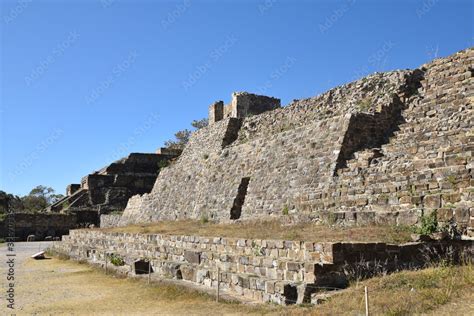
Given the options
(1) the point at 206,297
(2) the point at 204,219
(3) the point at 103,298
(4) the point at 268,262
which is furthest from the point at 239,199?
(4) the point at 268,262

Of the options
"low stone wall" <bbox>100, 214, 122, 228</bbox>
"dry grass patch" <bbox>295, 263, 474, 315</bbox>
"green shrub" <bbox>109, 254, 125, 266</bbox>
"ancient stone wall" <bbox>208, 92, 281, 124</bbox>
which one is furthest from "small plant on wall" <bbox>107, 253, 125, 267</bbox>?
"low stone wall" <bbox>100, 214, 122, 228</bbox>

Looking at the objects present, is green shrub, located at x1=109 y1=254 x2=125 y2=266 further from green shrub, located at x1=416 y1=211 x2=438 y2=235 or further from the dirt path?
green shrub, located at x1=416 y1=211 x2=438 y2=235

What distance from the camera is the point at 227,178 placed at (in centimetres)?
1859

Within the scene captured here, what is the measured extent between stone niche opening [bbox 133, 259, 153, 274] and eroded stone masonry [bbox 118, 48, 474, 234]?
395cm

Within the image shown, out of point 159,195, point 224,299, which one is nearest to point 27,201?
point 159,195

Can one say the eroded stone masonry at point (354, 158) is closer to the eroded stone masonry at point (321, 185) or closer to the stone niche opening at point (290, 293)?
the eroded stone masonry at point (321, 185)

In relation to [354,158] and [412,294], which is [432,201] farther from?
[354,158]

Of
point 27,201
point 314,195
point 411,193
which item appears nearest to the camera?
point 411,193

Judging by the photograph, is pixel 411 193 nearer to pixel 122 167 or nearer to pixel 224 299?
pixel 224 299

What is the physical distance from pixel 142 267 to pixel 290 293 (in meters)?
6.02

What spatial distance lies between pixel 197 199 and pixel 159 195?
4578mm

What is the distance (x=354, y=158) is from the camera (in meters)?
13.2

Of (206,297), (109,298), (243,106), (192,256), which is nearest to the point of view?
(206,297)

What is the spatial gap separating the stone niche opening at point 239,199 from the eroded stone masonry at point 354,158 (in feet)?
0.15
